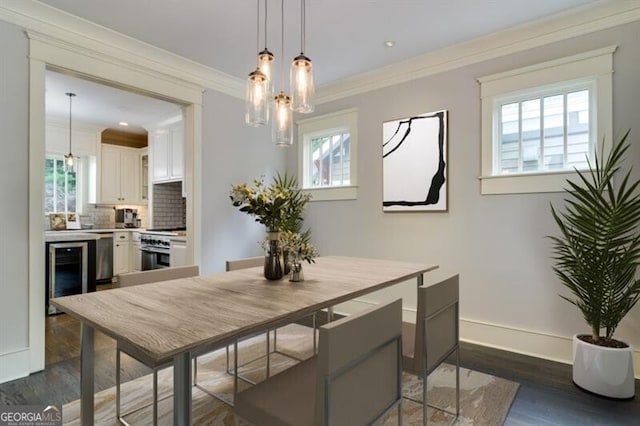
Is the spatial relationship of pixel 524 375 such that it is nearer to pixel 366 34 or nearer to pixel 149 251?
pixel 366 34

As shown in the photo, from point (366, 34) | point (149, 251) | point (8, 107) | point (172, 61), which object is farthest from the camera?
point (149, 251)

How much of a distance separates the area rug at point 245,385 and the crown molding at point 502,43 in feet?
8.65

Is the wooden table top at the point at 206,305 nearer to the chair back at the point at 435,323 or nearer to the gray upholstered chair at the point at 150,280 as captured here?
the gray upholstered chair at the point at 150,280

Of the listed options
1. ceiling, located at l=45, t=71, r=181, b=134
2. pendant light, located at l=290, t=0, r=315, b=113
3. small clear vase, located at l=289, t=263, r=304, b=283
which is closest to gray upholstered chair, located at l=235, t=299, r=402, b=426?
small clear vase, located at l=289, t=263, r=304, b=283

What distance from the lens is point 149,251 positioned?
16.7 ft

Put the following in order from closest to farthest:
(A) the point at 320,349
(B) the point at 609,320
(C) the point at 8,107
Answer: (A) the point at 320,349 → (B) the point at 609,320 → (C) the point at 8,107

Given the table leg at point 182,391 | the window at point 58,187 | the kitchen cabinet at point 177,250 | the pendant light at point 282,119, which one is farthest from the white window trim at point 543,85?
the window at point 58,187

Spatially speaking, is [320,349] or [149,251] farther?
[149,251]

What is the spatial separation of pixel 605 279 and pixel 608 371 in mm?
569

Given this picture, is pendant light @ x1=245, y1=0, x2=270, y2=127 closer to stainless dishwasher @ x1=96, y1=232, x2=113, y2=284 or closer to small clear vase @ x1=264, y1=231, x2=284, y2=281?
small clear vase @ x1=264, y1=231, x2=284, y2=281

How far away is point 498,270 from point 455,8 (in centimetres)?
213

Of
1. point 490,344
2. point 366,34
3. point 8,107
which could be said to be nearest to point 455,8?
point 366,34

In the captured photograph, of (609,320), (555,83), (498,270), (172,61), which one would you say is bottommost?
(609,320)

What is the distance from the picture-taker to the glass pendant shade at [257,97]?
1.90 m
